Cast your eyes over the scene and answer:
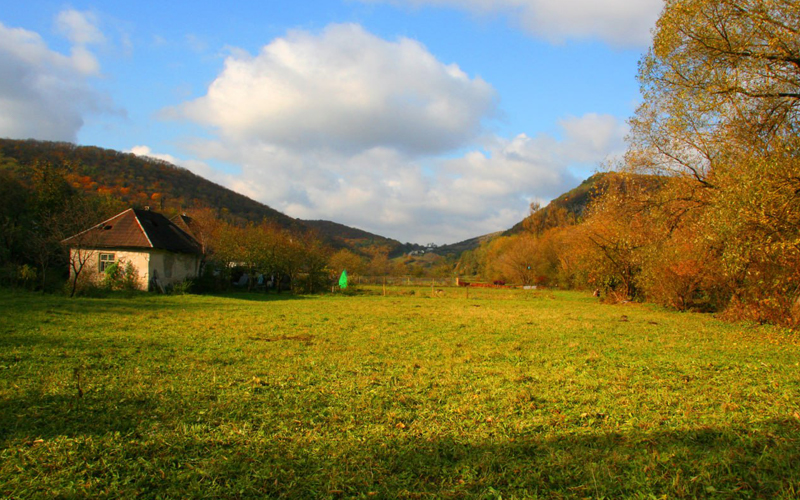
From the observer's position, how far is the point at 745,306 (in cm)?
1395

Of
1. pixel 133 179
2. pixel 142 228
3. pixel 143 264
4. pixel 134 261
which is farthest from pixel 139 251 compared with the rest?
pixel 133 179

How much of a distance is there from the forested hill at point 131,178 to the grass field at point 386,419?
118ft

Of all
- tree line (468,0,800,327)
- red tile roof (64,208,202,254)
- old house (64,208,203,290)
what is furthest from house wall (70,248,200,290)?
tree line (468,0,800,327)

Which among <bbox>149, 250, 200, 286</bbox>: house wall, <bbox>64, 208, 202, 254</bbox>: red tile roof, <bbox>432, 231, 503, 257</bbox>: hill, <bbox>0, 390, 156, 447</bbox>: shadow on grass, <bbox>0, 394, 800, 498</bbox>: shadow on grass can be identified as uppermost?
<bbox>432, 231, 503, 257</bbox>: hill

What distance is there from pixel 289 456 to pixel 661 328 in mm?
12963

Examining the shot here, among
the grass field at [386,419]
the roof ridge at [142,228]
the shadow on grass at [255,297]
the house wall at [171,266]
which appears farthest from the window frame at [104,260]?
the grass field at [386,419]

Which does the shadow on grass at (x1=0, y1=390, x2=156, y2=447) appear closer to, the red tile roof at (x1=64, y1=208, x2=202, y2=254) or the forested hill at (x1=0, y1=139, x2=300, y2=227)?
the red tile roof at (x1=64, y1=208, x2=202, y2=254)

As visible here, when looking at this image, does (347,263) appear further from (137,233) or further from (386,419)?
(386,419)

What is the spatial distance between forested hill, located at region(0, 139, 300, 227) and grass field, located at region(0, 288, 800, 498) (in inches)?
1421

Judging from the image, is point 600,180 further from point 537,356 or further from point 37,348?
point 37,348

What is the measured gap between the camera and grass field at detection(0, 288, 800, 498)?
3189 millimetres

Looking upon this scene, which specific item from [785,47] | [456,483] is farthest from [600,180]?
[456,483]

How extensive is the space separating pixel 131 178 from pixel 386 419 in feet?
206

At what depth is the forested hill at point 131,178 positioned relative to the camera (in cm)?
4709
